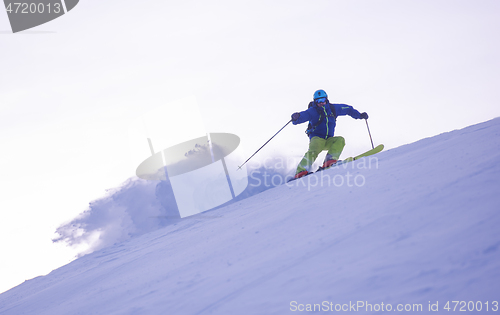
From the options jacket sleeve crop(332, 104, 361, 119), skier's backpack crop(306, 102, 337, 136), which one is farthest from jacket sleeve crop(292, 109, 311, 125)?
jacket sleeve crop(332, 104, 361, 119)

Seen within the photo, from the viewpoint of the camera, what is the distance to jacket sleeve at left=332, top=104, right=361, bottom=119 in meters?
7.42

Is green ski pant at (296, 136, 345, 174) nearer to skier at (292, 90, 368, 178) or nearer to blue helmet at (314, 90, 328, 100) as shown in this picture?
skier at (292, 90, 368, 178)

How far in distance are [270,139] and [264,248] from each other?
17.5ft

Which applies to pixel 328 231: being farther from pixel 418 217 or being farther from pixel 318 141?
pixel 318 141

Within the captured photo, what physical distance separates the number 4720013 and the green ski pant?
5601 millimetres

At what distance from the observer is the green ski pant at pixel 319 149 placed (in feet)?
23.1

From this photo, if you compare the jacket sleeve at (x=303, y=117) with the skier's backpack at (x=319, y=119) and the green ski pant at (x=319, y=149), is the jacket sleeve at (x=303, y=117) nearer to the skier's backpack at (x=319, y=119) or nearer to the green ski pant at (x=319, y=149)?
the skier's backpack at (x=319, y=119)

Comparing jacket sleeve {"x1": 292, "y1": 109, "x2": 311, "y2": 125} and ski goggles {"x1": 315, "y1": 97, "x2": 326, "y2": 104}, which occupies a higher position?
ski goggles {"x1": 315, "y1": 97, "x2": 326, "y2": 104}

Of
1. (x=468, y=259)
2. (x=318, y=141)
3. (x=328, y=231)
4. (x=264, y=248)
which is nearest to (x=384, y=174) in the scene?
(x=328, y=231)

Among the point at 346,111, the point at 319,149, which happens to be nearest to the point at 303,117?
the point at 319,149

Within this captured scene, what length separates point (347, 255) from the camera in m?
2.09

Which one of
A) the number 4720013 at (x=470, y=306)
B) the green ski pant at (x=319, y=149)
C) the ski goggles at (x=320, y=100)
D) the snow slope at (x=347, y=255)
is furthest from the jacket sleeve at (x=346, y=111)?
the number 4720013 at (x=470, y=306)

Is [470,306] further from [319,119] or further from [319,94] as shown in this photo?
[319,94]

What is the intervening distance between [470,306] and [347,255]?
0.77 metres
